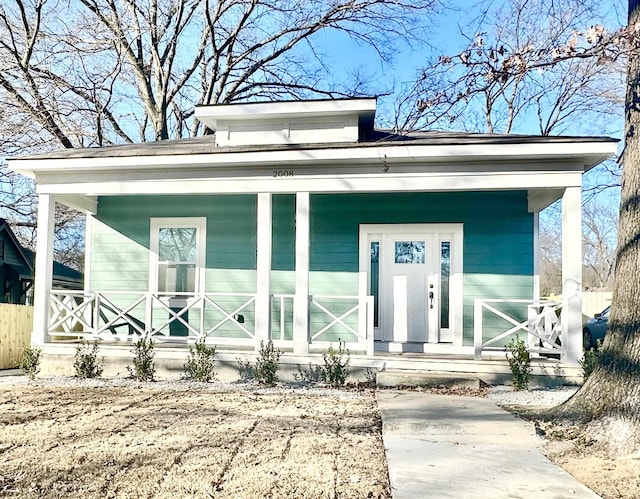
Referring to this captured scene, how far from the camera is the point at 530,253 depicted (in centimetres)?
866

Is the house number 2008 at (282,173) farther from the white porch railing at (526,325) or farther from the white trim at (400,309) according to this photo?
the white porch railing at (526,325)

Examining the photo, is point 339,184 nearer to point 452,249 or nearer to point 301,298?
point 301,298

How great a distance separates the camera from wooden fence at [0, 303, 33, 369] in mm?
10633

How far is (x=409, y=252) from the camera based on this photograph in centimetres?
909

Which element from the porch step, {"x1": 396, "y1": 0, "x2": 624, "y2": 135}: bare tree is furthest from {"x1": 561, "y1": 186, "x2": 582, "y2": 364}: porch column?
{"x1": 396, "y1": 0, "x2": 624, "y2": 135}: bare tree

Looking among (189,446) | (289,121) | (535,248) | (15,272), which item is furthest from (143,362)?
(15,272)

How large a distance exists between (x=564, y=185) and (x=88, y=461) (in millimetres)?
6402

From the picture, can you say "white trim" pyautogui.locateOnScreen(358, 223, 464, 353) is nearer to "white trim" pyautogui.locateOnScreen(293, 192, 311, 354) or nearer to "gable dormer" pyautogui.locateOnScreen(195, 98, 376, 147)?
"gable dormer" pyautogui.locateOnScreen(195, 98, 376, 147)

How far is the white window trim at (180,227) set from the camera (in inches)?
374

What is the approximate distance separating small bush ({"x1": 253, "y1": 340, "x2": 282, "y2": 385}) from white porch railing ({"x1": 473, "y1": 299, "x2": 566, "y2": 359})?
278 cm

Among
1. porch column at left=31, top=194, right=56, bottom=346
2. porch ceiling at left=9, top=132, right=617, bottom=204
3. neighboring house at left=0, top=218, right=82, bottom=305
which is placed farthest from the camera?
neighboring house at left=0, top=218, right=82, bottom=305

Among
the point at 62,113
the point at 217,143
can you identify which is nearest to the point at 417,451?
the point at 217,143

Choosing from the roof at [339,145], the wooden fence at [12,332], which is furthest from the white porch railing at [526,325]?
the wooden fence at [12,332]

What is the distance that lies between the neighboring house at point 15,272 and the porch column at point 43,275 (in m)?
9.35
